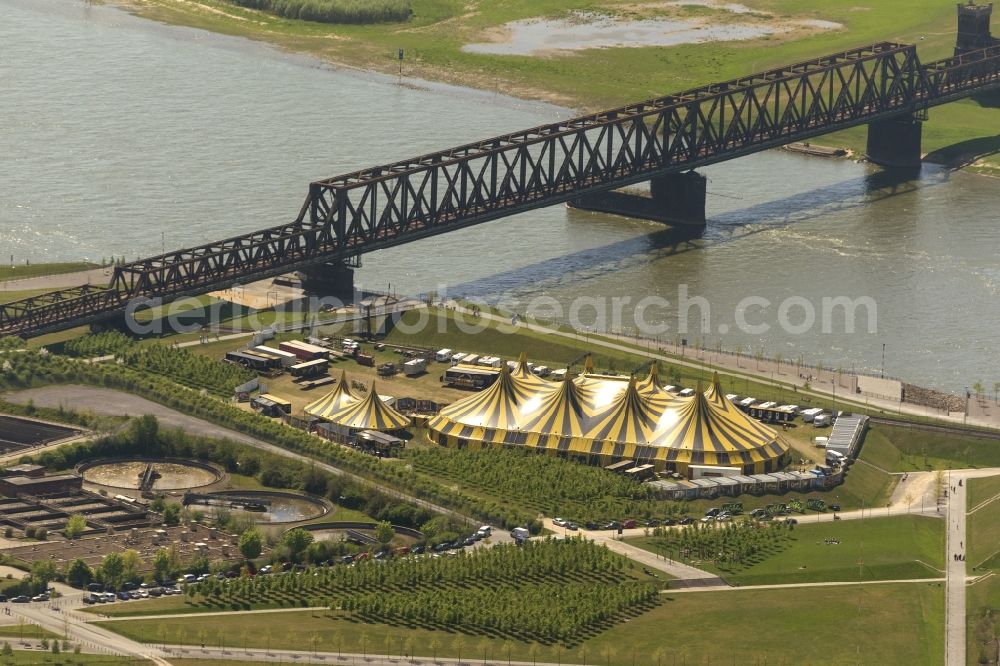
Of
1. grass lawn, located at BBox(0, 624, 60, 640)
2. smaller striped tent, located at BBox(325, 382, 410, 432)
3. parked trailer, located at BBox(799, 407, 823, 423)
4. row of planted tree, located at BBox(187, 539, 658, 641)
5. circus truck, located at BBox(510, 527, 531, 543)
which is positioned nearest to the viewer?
grass lawn, located at BBox(0, 624, 60, 640)

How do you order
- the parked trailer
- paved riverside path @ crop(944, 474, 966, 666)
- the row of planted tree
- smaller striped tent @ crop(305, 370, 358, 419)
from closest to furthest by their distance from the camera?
paved riverside path @ crop(944, 474, 966, 666)
the row of planted tree
smaller striped tent @ crop(305, 370, 358, 419)
the parked trailer

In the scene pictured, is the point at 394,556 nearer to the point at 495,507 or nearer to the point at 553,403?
the point at 495,507

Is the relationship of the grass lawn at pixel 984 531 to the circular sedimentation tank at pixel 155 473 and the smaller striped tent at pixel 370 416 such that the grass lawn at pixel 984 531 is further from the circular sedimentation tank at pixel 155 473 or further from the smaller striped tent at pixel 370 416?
the circular sedimentation tank at pixel 155 473

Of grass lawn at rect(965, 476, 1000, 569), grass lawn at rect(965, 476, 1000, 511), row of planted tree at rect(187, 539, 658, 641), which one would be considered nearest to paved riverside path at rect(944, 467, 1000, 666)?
grass lawn at rect(965, 476, 1000, 511)

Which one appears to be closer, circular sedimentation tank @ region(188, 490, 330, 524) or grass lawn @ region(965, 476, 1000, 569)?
grass lawn @ region(965, 476, 1000, 569)

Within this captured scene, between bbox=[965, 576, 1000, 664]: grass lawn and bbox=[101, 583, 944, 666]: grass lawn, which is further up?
bbox=[965, 576, 1000, 664]: grass lawn

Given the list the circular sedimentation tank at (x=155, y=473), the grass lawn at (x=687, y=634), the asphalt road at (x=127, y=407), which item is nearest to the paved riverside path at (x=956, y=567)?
the grass lawn at (x=687, y=634)

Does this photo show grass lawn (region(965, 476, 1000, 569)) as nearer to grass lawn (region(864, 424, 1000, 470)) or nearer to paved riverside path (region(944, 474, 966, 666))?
paved riverside path (region(944, 474, 966, 666))

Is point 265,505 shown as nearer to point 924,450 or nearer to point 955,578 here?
point 955,578
